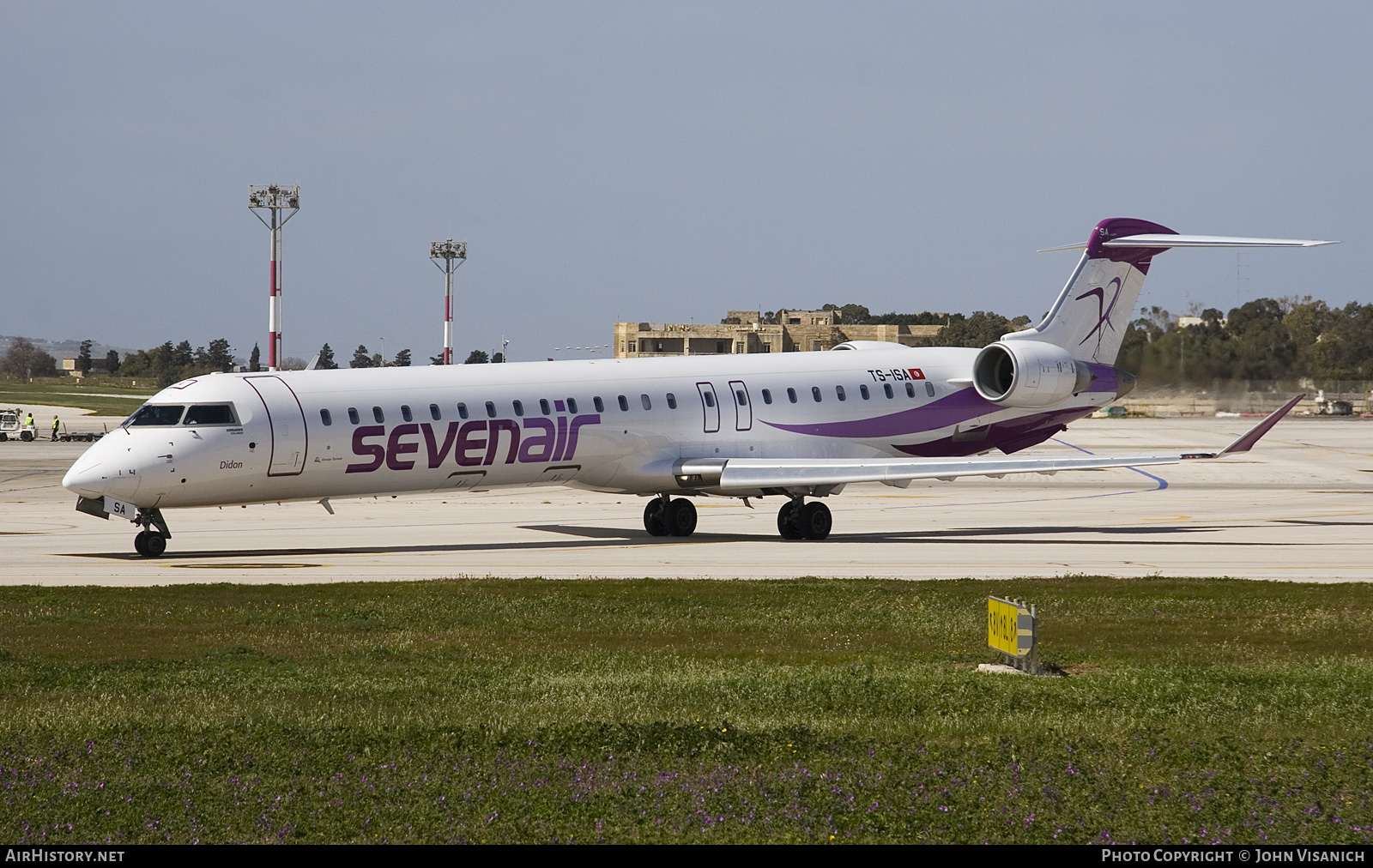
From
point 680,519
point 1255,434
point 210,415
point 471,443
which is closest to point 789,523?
point 680,519

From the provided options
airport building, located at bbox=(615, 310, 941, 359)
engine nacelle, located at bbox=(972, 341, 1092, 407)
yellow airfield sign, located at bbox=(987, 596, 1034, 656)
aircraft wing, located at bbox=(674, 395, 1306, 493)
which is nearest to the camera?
yellow airfield sign, located at bbox=(987, 596, 1034, 656)

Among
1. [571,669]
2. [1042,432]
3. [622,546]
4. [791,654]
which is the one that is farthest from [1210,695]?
[1042,432]

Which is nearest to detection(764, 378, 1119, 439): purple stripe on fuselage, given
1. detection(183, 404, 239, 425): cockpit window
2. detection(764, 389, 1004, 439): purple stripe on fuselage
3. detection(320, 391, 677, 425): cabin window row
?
detection(764, 389, 1004, 439): purple stripe on fuselage

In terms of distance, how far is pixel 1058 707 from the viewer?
1288 centimetres

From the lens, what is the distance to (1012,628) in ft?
48.6

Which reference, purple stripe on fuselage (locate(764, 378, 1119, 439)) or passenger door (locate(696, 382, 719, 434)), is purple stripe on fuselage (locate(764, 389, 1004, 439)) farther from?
passenger door (locate(696, 382, 719, 434))

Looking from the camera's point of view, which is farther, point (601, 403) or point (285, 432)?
point (601, 403)

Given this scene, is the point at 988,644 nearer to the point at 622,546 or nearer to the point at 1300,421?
the point at 622,546

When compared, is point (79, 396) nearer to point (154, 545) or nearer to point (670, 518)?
point (670, 518)

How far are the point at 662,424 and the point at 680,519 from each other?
2.16 meters

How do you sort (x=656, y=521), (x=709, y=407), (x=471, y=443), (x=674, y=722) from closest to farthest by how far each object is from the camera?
(x=674, y=722) → (x=471, y=443) → (x=709, y=407) → (x=656, y=521)

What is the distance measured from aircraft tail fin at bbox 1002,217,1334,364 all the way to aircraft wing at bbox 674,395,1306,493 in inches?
219

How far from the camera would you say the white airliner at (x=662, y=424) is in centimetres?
2670

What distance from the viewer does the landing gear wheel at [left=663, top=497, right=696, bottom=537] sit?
3194cm
